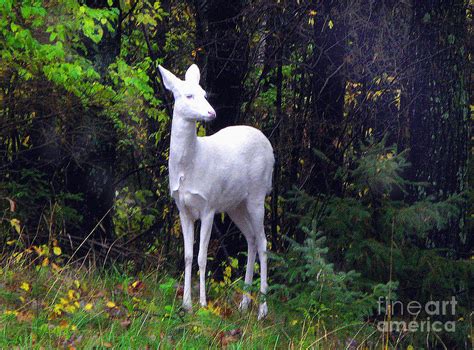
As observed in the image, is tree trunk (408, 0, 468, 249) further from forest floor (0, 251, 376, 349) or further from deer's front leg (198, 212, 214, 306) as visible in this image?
deer's front leg (198, 212, 214, 306)

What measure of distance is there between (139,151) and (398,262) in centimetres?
561

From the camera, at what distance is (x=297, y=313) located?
9195 mm

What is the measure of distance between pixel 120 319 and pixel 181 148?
1.63 m

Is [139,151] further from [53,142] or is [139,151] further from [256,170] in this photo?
[256,170]

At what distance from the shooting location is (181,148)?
909cm

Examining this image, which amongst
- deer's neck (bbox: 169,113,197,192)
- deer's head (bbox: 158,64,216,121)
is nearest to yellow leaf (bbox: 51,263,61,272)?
deer's neck (bbox: 169,113,197,192)

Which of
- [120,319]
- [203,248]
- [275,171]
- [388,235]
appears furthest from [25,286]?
[275,171]

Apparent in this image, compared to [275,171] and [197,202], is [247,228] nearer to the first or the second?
[197,202]

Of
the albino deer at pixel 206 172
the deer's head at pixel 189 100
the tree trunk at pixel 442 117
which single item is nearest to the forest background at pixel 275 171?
the tree trunk at pixel 442 117

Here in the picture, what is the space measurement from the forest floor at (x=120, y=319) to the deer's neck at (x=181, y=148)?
40.2 inches

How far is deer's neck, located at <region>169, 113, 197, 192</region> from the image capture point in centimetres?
905

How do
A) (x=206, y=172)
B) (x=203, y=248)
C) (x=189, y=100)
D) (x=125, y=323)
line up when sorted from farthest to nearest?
1. (x=203, y=248)
2. (x=206, y=172)
3. (x=189, y=100)
4. (x=125, y=323)

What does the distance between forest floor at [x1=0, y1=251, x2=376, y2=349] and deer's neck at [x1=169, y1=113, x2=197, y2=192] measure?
1.02 m

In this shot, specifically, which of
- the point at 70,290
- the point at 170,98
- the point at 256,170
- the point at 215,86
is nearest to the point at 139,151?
the point at 170,98
